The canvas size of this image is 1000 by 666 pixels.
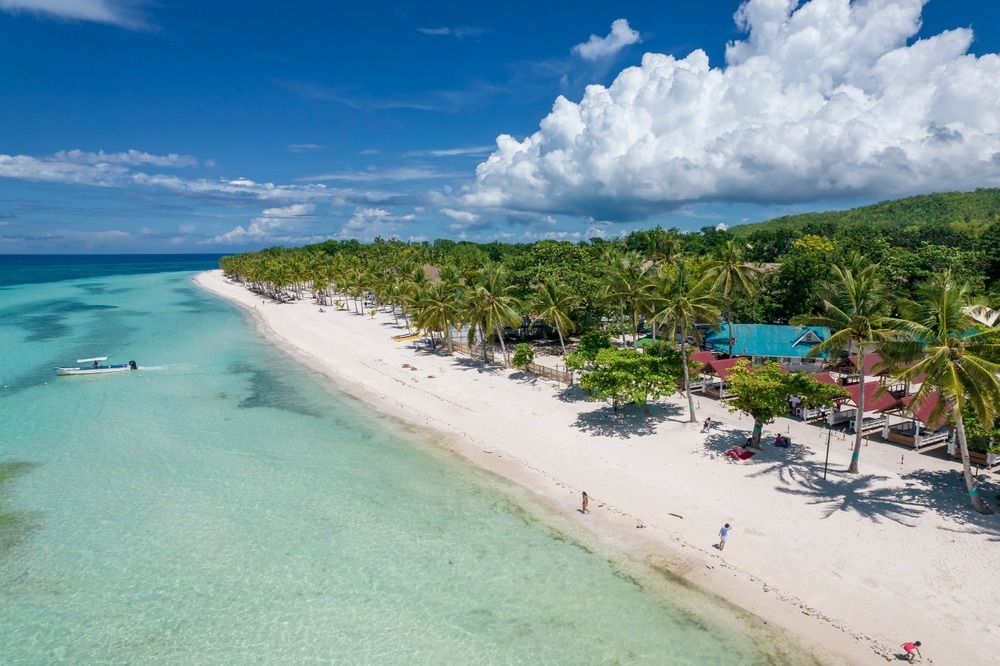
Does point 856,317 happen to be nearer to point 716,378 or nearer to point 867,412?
point 867,412

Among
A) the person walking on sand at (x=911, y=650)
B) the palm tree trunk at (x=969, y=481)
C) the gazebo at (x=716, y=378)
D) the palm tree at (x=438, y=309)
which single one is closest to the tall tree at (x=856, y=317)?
the palm tree trunk at (x=969, y=481)

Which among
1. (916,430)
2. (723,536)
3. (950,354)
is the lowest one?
(723,536)

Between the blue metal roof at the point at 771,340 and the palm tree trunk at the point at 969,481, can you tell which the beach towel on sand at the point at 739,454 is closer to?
the palm tree trunk at the point at 969,481

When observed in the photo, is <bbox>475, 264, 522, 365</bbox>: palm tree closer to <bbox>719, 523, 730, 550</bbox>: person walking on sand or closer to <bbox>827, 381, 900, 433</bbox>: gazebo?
<bbox>827, 381, 900, 433</bbox>: gazebo

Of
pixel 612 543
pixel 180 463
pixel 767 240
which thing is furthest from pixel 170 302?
pixel 767 240

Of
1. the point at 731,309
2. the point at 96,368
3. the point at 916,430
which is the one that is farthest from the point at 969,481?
the point at 96,368

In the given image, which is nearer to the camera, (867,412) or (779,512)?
(779,512)

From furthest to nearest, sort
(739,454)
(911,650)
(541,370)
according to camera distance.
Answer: (541,370)
(739,454)
(911,650)

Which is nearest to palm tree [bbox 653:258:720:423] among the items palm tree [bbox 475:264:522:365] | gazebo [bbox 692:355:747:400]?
gazebo [bbox 692:355:747:400]
